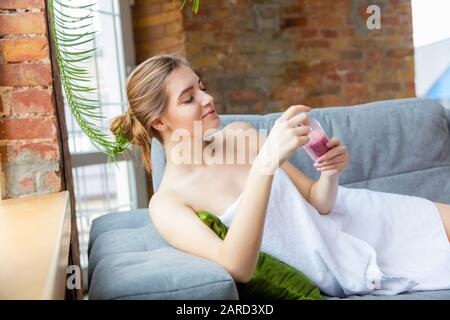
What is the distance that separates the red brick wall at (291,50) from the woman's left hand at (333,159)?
1.97m

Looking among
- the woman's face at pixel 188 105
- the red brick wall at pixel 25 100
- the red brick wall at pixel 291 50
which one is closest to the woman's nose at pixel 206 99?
the woman's face at pixel 188 105

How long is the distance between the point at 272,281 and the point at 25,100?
86 centimetres

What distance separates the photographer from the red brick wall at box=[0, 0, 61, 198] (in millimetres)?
1541

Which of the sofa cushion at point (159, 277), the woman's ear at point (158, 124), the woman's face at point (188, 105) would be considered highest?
the woman's face at point (188, 105)

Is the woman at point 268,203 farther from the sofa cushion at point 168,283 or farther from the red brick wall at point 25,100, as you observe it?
the red brick wall at point 25,100

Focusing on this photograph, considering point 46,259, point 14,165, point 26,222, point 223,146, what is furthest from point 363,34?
point 46,259

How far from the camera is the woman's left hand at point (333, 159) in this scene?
1343mm

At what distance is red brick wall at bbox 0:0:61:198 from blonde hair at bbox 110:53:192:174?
9.3 inches

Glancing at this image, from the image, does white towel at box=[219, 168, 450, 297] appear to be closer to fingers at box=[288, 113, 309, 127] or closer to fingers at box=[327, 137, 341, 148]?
fingers at box=[327, 137, 341, 148]

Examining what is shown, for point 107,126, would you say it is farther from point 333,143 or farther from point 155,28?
point 333,143

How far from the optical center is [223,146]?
1.54m

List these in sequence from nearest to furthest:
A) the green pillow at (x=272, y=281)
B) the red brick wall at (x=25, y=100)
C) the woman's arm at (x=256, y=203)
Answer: the woman's arm at (x=256, y=203) → the green pillow at (x=272, y=281) → the red brick wall at (x=25, y=100)

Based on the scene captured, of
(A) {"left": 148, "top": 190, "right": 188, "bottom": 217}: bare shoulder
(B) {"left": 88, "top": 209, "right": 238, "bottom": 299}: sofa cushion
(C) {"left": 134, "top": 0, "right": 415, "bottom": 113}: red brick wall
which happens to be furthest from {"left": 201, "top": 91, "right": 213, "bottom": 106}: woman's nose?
(C) {"left": 134, "top": 0, "right": 415, "bottom": 113}: red brick wall
